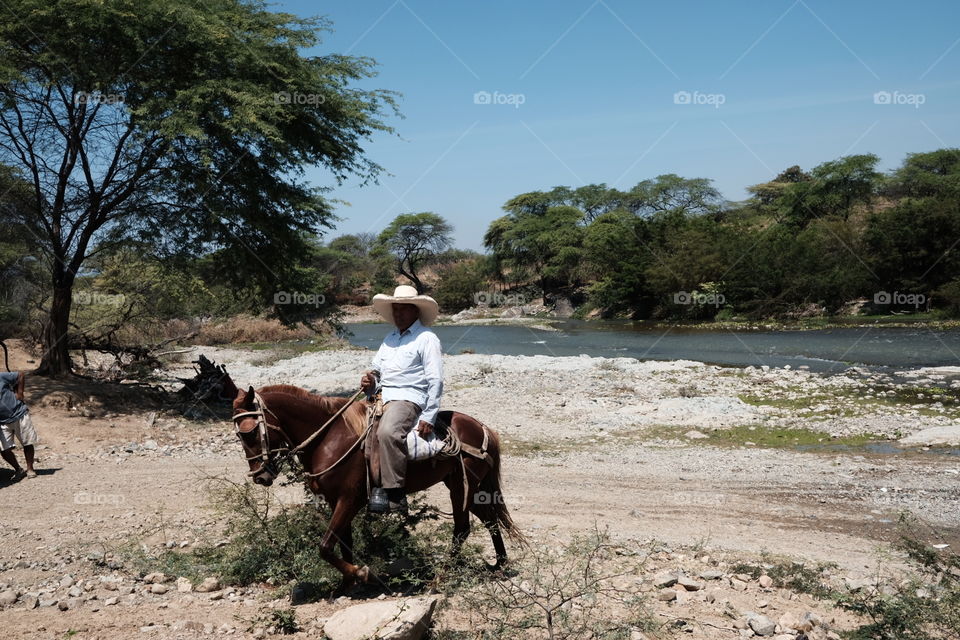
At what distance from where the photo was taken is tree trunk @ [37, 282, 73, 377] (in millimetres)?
15375

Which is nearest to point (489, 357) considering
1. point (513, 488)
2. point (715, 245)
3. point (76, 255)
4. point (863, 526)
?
point (76, 255)

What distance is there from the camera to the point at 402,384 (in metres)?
6.29

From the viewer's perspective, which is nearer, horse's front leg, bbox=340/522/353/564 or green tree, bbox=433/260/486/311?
horse's front leg, bbox=340/522/353/564

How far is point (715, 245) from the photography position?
5219 cm

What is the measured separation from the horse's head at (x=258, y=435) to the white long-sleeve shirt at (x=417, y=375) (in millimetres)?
1045

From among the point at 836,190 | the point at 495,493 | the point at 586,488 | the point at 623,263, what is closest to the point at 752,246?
the point at 623,263

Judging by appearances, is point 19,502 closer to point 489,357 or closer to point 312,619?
point 312,619

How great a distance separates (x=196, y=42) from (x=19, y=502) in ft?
31.2

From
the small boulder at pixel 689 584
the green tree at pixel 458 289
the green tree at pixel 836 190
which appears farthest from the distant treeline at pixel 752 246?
the small boulder at pixel 689 584

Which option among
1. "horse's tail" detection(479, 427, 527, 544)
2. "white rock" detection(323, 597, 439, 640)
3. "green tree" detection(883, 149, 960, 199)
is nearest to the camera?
"white rock" detection(323, 597, 439, 640)

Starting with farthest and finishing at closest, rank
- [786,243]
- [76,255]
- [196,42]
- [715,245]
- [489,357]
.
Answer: [715,245] → [786,243] → [489,357] → [76,255] → [196,42]

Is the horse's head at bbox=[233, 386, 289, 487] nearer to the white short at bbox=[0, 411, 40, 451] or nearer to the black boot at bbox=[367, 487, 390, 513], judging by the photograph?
the black boot at bbox=[367, 487, 390, 513]

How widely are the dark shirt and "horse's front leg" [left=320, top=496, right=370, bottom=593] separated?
6963mm


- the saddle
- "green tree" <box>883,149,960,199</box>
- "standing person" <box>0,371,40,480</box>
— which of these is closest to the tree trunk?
"standing person" <box>0,371,40,480</box>
